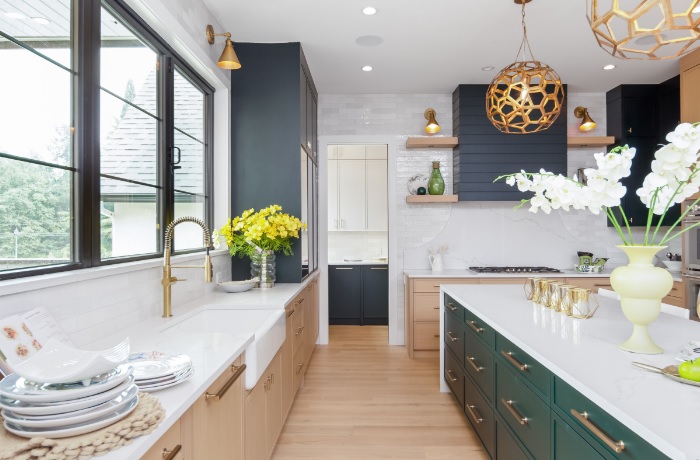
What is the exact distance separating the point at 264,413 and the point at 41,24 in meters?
1.90

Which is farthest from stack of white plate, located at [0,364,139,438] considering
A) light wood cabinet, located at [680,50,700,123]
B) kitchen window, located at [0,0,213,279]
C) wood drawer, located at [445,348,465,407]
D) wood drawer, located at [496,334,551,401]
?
light wood cabinet, located at [680,50,700,123]

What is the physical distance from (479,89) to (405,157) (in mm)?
1095

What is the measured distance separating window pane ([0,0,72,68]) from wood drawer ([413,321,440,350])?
3.79 metres

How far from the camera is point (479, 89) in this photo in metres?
4.71

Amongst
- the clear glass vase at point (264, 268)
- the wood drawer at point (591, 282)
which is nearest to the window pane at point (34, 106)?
the clear glass vase at point (264, 268)

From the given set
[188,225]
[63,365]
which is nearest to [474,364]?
[188,225]

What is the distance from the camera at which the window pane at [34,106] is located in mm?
1412

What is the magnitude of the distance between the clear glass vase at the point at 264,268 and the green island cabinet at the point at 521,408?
1.41 metres

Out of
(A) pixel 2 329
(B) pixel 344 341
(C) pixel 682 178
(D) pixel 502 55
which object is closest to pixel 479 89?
(D) pixel 502 55

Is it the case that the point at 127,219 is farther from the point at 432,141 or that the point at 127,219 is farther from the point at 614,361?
the point at 432,141

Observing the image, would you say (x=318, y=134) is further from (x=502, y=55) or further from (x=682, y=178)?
(x=682, y=178)

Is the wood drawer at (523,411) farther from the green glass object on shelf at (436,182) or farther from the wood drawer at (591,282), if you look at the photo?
the green glass object on shelf at (436,182)

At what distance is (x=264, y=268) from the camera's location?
3.29 m

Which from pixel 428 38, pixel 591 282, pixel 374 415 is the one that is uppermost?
pixel 428 38
